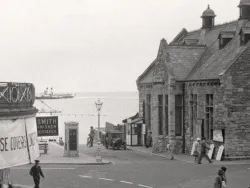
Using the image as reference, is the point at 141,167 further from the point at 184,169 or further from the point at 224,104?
the point at 224,104

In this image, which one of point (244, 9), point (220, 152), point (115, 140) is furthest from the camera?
point (115, 140)

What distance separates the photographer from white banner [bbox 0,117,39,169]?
11.3 metres

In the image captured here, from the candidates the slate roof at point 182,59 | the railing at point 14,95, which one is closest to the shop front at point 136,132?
the slate roof at point 182,59

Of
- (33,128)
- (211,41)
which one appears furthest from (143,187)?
(211,41)

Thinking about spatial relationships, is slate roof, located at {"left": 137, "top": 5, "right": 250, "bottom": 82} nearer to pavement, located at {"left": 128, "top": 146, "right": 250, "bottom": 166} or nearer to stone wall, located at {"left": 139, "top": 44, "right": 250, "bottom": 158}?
stone wall, located at {"left": 139, "top": 44, "right": 250, "bottom": 158}

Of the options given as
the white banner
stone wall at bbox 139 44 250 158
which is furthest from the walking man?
the white banner

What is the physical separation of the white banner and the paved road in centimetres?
1162

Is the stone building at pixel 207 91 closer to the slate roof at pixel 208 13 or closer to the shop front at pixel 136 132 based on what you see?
the slate roof at pixel 208 13

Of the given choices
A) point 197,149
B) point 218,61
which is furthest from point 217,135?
point 218,61

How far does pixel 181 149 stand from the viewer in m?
38.7

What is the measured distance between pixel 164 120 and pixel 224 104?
760 centimetres

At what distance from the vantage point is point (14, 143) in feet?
38.4

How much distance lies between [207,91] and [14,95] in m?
24.2

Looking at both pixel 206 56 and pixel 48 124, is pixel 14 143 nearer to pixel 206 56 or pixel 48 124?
pixel 48 124
